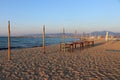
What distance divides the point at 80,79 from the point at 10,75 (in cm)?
265

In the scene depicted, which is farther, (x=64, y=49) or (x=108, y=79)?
(x=64, y=49)

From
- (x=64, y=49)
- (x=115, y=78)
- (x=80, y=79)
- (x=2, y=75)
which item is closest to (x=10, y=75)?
(x=2, y=75)

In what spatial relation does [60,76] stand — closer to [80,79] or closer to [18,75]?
[80,79]

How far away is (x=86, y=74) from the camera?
7.36 metres

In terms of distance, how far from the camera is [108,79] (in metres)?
6.64

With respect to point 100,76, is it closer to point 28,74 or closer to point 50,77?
point 50,77

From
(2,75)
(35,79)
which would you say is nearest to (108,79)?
(35,79)

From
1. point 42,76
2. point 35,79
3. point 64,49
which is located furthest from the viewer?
point 64,49

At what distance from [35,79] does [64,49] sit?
1045 centimetres

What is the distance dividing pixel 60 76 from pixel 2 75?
2191 mm

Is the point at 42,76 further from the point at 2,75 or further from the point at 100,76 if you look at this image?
the point at 100,76

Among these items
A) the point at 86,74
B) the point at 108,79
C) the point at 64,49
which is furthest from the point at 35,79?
the point at 64,49

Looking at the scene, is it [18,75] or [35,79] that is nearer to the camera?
[35,79]

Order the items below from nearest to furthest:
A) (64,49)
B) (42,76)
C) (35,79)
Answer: (35,79) → (42,76) → (64,49)
